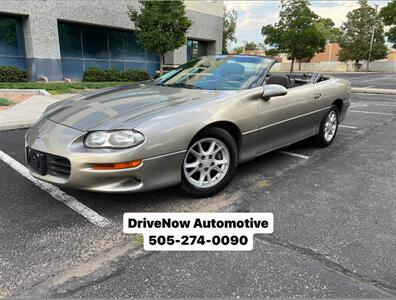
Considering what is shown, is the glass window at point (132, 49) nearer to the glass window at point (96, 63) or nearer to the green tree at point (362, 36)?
the glass window at point (96, 63)

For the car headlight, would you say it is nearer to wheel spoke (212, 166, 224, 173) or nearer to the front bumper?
the front bumper

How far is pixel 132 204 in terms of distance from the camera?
10.1 ft

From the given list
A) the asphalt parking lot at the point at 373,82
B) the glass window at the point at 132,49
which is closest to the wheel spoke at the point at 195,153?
the glass window at the point at 132,49

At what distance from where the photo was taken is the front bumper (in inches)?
104

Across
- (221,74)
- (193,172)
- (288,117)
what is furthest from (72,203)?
(288,117)

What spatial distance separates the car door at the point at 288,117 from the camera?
144 inches

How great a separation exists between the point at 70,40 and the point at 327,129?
1415 centimetres

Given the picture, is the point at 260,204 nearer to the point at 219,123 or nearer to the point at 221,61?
the point at 219,123

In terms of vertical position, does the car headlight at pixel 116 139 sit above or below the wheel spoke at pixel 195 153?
above

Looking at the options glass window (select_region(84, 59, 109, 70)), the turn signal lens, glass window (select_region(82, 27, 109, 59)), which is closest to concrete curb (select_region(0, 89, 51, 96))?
glass window (select_region(84, 59, 109, 70))

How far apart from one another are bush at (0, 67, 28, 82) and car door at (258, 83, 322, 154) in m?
12.4

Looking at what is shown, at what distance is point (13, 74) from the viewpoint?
13.1m

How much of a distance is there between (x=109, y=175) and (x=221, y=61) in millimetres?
2288

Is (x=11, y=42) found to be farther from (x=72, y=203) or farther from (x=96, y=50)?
(x=72, y=203)
